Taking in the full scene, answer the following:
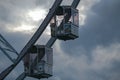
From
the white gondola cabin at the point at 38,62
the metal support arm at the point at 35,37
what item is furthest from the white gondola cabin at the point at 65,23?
the white gondola cabin at the point at 38,62

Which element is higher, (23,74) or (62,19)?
(62,19)

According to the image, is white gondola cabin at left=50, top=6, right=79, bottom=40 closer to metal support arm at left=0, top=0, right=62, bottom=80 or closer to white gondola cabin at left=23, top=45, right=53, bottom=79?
metal support arm at left=0, top=0, right=62, bottom=80

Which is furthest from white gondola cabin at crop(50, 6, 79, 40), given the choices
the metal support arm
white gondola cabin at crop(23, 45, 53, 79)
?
white gondola cabin at crop(23, 45, 53, 79)

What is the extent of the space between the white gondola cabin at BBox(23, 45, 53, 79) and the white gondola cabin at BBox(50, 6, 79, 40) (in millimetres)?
5412

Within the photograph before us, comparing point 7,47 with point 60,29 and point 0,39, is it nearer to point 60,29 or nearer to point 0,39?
point 0,39

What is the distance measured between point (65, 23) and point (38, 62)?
8.27 metres

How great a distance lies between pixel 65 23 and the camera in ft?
306

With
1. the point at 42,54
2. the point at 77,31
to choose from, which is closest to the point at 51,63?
the point at 42,54

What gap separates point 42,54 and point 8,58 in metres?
5.07

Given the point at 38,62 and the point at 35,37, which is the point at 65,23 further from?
the point at 38,62

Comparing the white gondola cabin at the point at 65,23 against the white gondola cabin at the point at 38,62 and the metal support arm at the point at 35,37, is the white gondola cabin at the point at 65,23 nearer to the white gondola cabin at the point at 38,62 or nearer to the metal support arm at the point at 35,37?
the metal support arm at the point at 35,37

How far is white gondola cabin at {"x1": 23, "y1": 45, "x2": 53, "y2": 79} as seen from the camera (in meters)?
98.2

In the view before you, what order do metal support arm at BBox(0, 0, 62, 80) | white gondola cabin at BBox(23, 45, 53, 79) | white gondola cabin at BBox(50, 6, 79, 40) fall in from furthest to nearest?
white gondola cabin at BBox(23, 45, 53, 79), metal support arm at BBox(0, 0, 62, 80), white gondola cabin at BBox(50, 6, 79, 40)

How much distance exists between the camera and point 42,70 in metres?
98.2
